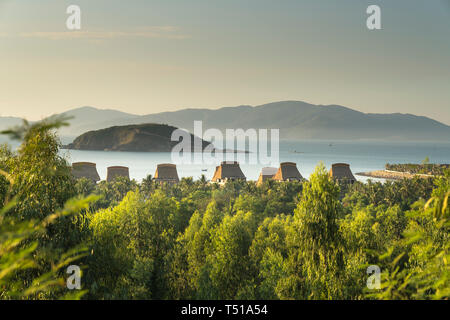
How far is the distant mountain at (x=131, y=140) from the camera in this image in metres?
158

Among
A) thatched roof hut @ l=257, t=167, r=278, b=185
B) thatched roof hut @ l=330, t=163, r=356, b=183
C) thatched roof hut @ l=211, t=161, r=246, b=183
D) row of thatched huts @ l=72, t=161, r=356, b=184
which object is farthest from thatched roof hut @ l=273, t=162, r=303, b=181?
thatched roof hut @ l=211, t=161, r=246, b=183

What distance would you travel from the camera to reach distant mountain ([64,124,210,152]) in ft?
517

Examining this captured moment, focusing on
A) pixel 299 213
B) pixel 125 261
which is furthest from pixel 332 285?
pixel 125 261

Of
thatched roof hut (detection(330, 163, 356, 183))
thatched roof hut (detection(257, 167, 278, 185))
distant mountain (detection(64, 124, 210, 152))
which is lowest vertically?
thatched roof hut (detection(257, 167, 278, 185))

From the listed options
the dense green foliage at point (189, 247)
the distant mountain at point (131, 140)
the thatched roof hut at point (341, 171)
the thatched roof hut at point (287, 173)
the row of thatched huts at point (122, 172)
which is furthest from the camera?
the distant mountain at point (131, 140)

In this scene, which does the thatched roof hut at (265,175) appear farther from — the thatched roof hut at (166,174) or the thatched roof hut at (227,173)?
the thatched roof hut at (166,174)

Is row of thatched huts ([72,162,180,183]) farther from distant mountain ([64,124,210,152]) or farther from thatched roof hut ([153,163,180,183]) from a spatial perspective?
distant mountain ([64,124,210,152])

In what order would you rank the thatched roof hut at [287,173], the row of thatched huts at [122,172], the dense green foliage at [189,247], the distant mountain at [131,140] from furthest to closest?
1. the distant mountain at [131,140]
2. the thatched roof hut at [287,173]
3. the row of thatched huts at [122,172]
4. the dense green foliage at [189,247]

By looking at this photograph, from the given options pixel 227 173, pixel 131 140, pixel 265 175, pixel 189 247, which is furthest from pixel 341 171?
pixel 131 140

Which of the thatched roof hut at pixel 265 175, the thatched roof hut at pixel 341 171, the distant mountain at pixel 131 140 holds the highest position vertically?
the distant mountain at pixel 131 140

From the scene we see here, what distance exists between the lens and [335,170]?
61.0 meters

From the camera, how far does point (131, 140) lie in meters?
158

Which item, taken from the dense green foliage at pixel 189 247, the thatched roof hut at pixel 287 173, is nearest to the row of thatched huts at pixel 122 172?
the thatched roof hut at pixel 287 173
